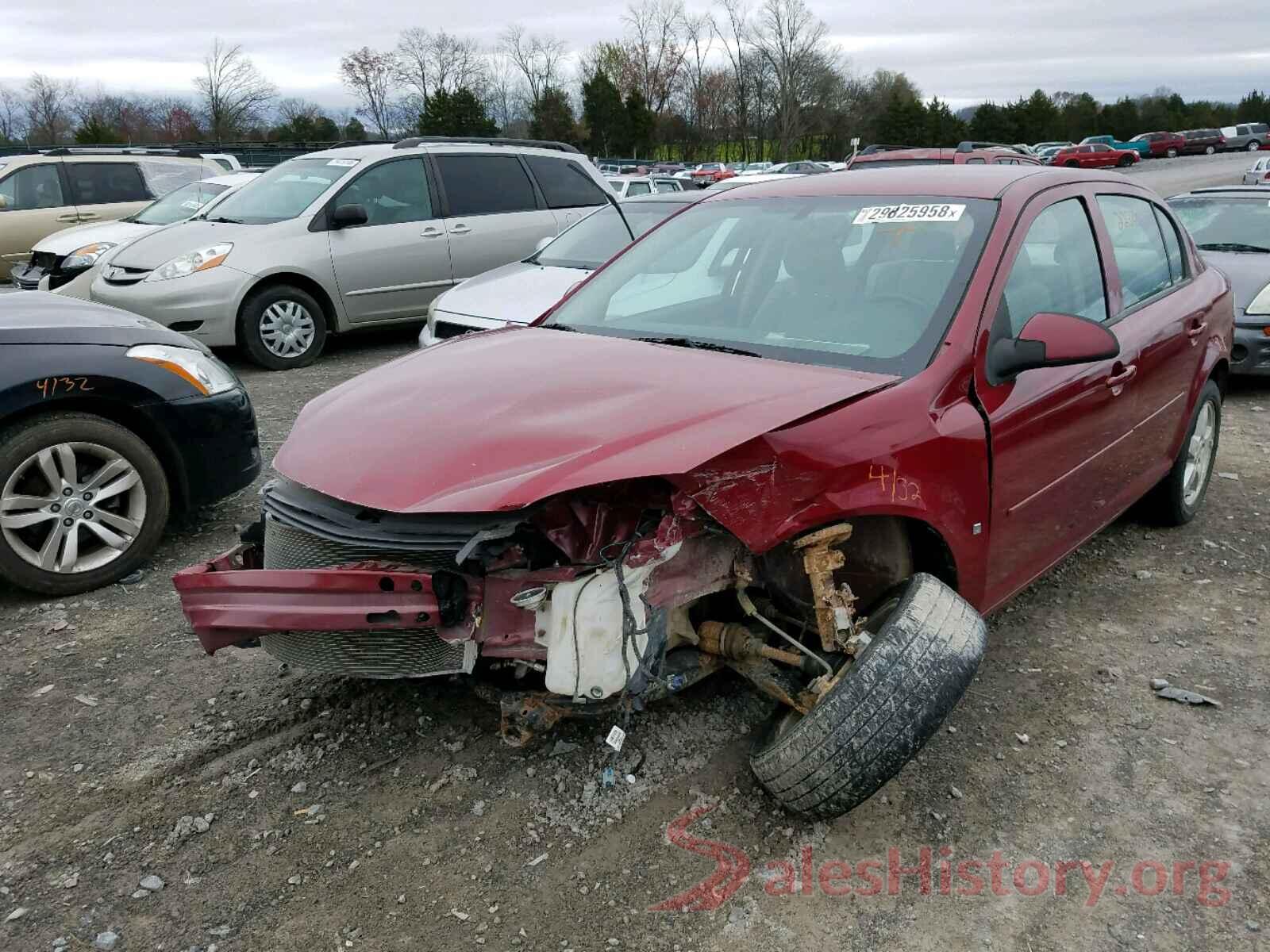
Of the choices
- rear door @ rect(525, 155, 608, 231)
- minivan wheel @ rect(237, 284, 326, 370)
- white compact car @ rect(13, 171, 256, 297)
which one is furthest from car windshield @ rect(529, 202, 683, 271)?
white compact car @ rect(13, 171, 256, 297)

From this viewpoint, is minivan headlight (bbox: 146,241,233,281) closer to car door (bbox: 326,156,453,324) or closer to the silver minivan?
the silver minivan

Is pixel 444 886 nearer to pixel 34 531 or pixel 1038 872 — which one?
pixel 1038 872

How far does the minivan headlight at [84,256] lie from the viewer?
9789mm

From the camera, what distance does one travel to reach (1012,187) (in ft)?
10.9

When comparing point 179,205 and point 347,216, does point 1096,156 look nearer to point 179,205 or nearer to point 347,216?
point 179,205

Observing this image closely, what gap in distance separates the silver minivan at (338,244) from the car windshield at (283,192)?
0.04 feet

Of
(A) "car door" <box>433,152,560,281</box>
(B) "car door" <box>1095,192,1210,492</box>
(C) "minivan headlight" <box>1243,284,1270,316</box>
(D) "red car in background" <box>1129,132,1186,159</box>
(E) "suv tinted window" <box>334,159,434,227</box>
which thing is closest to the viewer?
(B) "car door" <box>1095,192,1210,492</box>

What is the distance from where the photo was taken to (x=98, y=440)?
4.07 metres

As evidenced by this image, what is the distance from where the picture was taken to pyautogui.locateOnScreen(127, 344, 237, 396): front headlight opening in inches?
172

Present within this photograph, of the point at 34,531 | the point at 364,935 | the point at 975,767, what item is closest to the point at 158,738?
the point at 364,935

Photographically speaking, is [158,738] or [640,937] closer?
[640,937]

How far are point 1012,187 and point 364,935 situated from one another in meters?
2.94

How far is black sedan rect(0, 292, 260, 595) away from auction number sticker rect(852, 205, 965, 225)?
9.56 feet

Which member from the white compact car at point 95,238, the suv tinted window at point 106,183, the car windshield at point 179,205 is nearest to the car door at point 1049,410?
the white compact car at point 95,238
